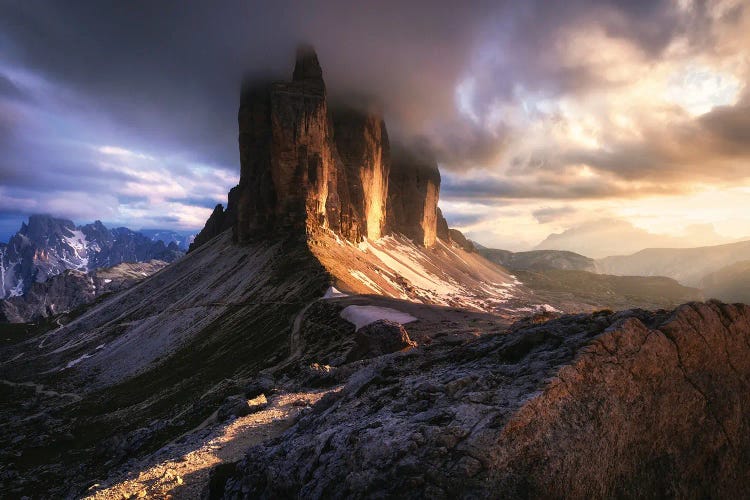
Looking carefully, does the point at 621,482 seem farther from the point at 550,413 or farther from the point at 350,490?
the point at 350,490

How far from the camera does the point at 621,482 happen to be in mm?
7570

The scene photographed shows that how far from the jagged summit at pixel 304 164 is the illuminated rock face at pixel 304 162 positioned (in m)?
0.24

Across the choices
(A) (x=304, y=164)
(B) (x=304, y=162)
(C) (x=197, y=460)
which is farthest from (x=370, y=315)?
(B) (x=304, y=162)

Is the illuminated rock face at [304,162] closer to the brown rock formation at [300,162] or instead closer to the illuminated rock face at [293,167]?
the brown rock formation at [300,162]

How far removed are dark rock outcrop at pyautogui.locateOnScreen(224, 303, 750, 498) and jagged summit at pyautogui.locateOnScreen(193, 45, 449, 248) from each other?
82.3 m

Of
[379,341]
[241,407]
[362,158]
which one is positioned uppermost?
[362,158]

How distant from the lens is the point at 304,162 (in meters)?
97.0

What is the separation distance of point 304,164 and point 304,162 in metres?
0.49

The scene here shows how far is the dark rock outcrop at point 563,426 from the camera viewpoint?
280 inches

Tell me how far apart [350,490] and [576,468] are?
4.19m

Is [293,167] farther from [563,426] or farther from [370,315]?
[563,426]

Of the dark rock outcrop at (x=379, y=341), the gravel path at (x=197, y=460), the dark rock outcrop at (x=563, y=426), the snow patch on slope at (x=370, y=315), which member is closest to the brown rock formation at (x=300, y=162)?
the snow patch on slope at (x=370, y=315)

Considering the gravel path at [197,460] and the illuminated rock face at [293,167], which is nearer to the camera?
the gravel path at [197,460]

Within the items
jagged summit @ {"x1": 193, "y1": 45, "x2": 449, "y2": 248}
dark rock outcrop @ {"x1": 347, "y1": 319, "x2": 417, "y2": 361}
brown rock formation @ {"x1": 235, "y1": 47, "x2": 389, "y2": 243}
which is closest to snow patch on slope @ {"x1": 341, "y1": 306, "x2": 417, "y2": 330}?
dark rock outcrop @ {"x1": 347, "y1": 319, "x2": 417, "y2": 361}
